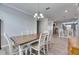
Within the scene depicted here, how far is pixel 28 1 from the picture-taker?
1.61 meters

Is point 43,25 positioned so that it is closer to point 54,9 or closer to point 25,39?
point 54,9

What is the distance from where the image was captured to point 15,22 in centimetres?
196

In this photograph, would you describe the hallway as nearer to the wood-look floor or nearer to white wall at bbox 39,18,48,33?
the wood-look floor

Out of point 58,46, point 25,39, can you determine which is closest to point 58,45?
point 58,46

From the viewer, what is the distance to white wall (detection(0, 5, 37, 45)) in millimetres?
1837

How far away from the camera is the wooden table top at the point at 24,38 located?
2.01 metres

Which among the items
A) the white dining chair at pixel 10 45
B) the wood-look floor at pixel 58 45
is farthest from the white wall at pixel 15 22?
the wood-look floor at pixel 58 45

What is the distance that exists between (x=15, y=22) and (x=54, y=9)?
2.92 feet

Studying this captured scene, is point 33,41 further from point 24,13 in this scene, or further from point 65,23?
point 65,23

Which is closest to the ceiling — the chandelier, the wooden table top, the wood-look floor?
the chandelier

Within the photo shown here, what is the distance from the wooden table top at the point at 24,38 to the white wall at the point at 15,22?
135 mm

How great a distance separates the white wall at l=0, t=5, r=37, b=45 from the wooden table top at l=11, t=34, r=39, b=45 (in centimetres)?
13
